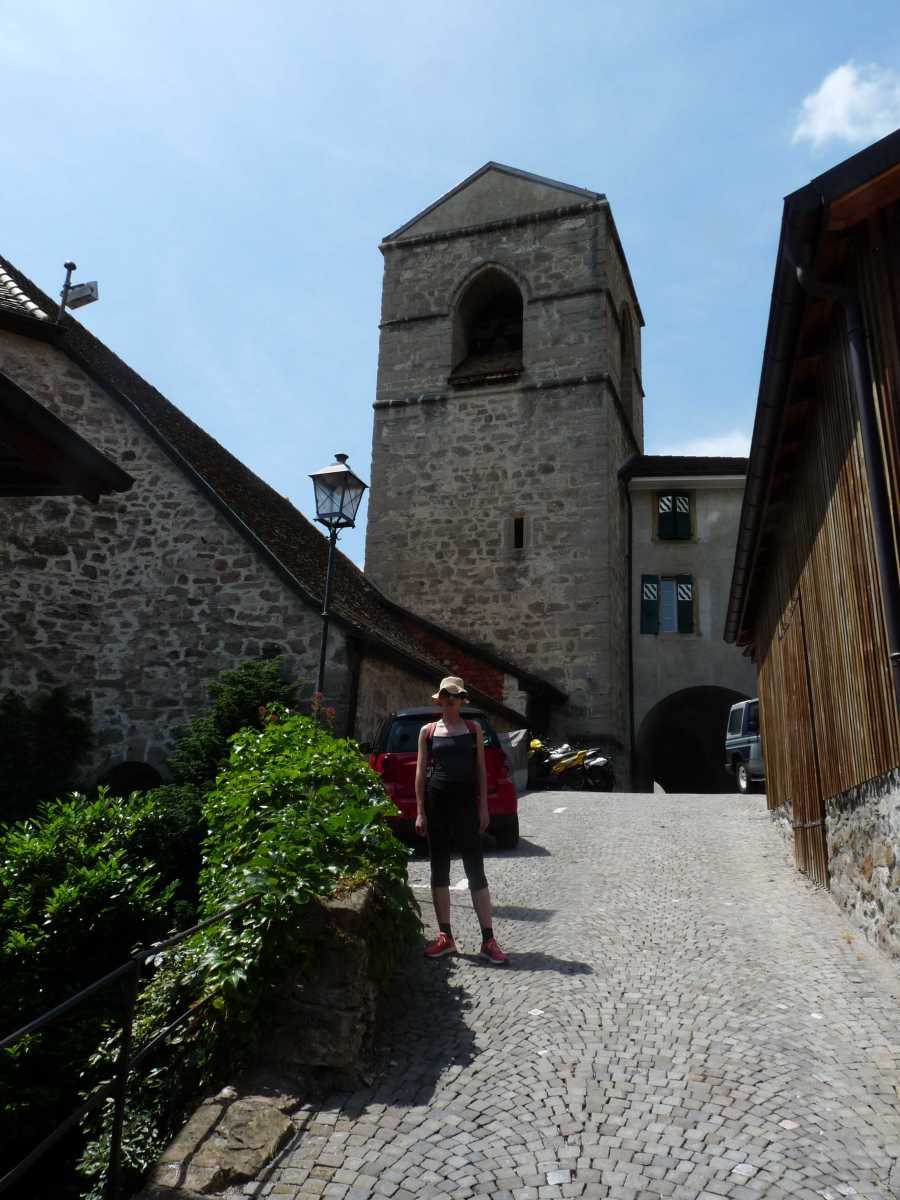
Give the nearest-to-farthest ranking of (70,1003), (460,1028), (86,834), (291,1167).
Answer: (70,1003) < (291,1167) < (460,1028) < (86,834)

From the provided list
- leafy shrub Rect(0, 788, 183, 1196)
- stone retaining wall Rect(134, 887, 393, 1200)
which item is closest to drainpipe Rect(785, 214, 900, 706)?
stone retaining wall Rect(134, 887, 393, 1200)

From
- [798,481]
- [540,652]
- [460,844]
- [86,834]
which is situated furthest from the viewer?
[540,652]

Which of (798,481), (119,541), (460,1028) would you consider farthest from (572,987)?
(119,541)

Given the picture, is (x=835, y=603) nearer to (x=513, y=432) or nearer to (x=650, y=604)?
(x=650, y=604)

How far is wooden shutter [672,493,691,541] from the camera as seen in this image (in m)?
22.6

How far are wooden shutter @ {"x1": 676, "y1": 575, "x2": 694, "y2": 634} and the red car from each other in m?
13.7

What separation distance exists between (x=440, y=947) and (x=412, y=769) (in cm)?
364

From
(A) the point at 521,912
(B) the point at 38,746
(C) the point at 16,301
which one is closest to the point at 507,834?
(A) the point at 521,912

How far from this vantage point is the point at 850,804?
19.3 feet

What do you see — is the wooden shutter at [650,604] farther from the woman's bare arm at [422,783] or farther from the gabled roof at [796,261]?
the woman's bare arm at [422,783]

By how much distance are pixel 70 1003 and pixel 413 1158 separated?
132 cm

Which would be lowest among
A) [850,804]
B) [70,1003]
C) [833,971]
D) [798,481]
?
[833,971]

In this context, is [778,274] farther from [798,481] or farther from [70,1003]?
[70,1003]

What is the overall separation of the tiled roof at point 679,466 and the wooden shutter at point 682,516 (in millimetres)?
672
